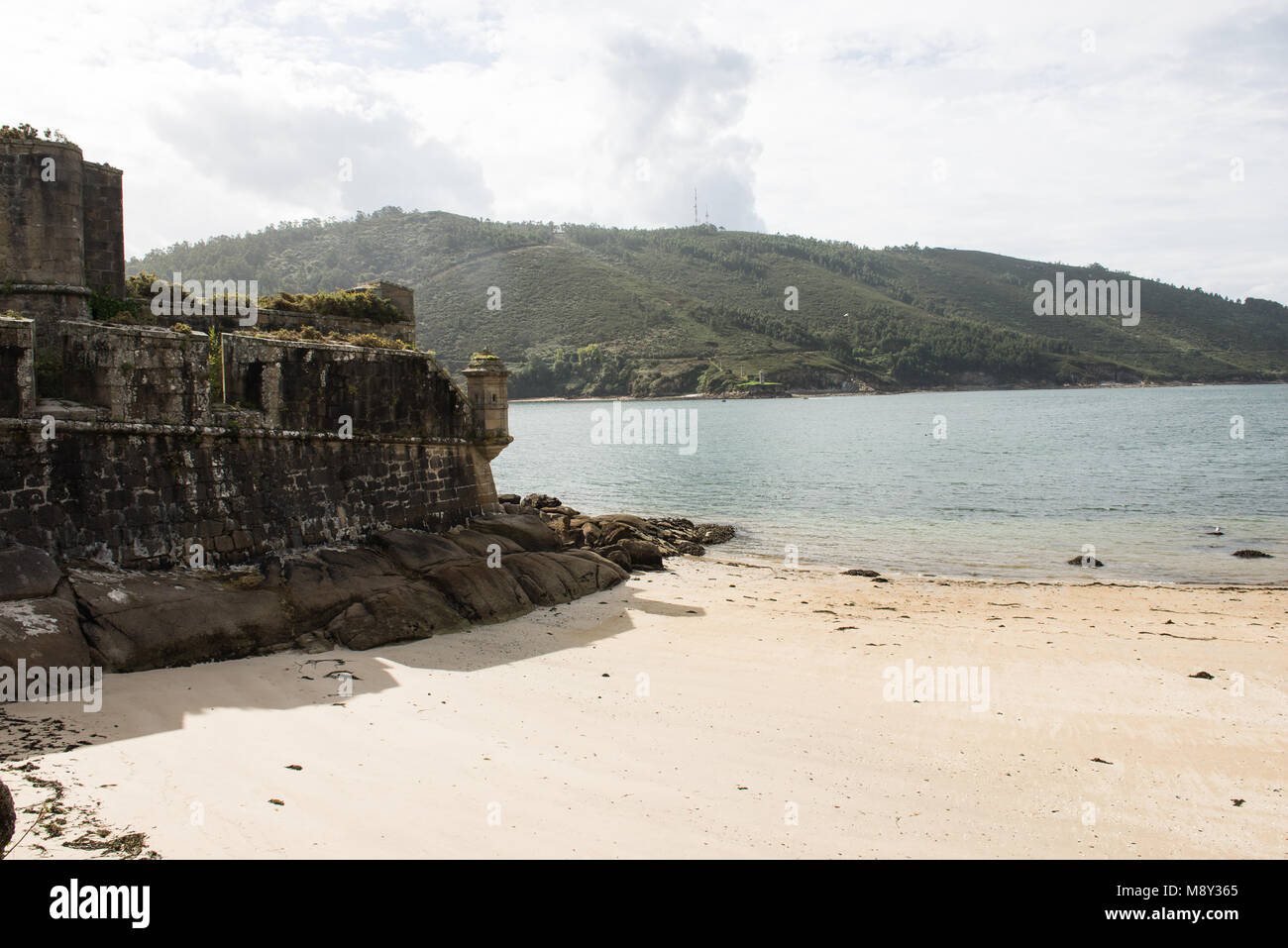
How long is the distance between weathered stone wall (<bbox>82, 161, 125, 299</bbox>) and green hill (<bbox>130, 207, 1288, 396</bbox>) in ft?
266

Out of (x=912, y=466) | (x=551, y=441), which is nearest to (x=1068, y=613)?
(x=912, y=466)

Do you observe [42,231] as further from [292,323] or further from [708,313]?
[708,313]

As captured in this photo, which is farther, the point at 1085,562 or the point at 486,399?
the point at 1085,562

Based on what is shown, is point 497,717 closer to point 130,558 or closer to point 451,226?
point 130,558

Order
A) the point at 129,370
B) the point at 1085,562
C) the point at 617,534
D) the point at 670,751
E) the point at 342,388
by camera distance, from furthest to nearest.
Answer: the point at 1085,562 < the point at 617,534 < the point at 342,388 < the point at 129,370 < the point at 670,751

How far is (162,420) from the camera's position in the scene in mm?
10438

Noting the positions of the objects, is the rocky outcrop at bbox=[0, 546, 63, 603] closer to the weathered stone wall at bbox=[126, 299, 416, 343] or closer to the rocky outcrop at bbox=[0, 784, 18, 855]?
the weathered stone wall at bbox=[126, 299, 416, 343]

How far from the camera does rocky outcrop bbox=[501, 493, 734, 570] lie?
660 inches

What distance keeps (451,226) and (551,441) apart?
294 feet

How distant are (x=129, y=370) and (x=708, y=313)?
4767 inches

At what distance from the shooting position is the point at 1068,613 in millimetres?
15078

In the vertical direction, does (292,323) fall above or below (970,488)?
above

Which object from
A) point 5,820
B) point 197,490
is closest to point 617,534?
point 197,490

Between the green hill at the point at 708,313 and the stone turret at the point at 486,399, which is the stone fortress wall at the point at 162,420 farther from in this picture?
the green hill at the point at 708,313
